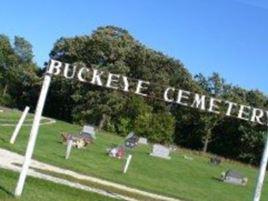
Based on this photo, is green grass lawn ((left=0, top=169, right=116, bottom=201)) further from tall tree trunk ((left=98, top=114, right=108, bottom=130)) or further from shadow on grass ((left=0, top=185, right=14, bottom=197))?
tall tree trunk ((left=98, top=114, right=108, bottom=130))

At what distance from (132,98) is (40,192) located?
86.6m

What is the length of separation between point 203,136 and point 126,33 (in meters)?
20.4

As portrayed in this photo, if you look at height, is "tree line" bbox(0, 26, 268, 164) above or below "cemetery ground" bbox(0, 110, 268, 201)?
above

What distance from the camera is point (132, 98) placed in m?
105

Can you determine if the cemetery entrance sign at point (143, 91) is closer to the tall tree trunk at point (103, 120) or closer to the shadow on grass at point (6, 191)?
the shadow on grass at point (6, 191)

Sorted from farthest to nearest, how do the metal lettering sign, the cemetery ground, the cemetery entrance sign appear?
the cemetery ground, the metal lettering sign, the cemetery entrance sign

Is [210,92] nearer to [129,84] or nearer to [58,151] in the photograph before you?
[58,151]

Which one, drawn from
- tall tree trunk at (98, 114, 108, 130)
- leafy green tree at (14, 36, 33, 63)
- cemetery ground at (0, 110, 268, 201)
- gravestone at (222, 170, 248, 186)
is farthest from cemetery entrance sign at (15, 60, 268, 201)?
leafy green tree at (14, 36, 33, 63)

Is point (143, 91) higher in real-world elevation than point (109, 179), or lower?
higher

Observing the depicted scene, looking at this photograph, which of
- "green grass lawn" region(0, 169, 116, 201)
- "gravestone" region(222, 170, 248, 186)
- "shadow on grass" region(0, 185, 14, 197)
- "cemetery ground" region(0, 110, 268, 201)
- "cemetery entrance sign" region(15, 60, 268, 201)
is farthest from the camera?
"gravestone" region(222, 170, 248, 186)

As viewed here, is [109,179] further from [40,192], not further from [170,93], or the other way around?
[170,93]

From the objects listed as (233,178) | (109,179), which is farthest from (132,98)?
(109,179)

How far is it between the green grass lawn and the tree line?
77.3m

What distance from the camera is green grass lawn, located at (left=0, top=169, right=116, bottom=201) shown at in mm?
17495
